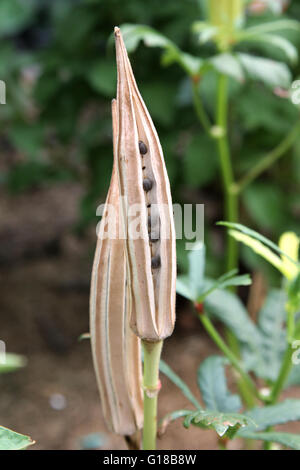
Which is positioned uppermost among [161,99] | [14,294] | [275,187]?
[161,99]

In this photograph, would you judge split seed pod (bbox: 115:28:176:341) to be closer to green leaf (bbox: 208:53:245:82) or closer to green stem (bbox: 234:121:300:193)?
green leaf (bbox: 208:53:245:82)

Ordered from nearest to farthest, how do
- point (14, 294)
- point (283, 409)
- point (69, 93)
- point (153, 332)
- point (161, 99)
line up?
point (153, 332)
point (283, 409)
point (161, 99)
point (69, 93)
point (14, 294)

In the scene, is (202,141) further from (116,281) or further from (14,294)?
(116,281)

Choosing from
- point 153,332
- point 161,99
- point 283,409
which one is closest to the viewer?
point 153,332

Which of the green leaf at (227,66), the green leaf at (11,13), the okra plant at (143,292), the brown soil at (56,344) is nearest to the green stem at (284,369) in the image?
the okra plant at (143,292)

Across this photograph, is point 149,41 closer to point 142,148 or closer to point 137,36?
point 137,36

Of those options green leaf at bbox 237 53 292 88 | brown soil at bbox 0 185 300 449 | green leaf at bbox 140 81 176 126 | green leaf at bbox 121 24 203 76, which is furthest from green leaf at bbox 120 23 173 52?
brown soil at bbox 0 185 300 449

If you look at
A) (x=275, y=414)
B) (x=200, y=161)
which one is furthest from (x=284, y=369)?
(x=200, y=161)
